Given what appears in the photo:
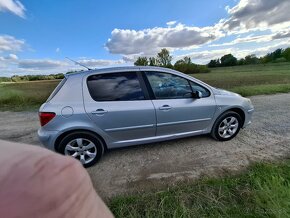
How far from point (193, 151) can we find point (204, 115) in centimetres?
73

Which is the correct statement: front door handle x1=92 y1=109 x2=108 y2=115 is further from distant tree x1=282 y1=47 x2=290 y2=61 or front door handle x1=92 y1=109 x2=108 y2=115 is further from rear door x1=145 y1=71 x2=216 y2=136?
distant tree x1=282 y1=47 x2=290 y2=61

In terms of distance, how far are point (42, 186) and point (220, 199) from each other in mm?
2199

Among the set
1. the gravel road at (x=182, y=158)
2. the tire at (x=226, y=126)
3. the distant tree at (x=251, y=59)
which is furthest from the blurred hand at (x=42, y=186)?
the distant tree at (x=251, y=59)

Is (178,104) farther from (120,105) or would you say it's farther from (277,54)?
(277,54)

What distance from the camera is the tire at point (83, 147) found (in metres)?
3.41

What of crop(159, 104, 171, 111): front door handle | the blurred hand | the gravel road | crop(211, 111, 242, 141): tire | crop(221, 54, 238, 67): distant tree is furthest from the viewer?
crop(221, 54, 238, 67): distant tree

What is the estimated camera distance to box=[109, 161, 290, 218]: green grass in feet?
7.39

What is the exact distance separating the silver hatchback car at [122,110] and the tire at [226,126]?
0.10 metres

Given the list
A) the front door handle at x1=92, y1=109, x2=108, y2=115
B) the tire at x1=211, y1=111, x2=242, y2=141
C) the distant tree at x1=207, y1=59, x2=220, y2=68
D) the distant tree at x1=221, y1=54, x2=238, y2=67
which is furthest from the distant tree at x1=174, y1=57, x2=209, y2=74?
the front door handle at x1=92, y1=109, x2=108, y2=115

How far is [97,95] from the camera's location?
3465 millimetres

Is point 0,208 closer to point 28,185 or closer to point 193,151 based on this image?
point 28,185

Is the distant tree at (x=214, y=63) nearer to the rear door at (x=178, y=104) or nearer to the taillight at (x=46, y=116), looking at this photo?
the rear door at (x=178, y=104)

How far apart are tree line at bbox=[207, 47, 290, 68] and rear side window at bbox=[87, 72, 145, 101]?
235ft

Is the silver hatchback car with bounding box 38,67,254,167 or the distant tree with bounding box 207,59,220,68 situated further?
the distant tree with bounding box 207,59,220,68
